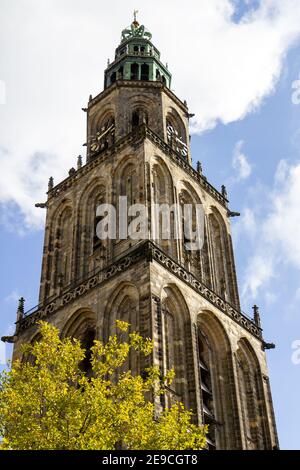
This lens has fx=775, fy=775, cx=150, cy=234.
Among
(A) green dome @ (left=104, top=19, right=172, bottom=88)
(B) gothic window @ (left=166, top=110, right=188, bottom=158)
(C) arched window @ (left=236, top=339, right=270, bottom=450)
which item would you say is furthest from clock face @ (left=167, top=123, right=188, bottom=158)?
(C) arched window @ (left=236, top=339, right=270, bottom=450)

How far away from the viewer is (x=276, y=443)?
3077 cm

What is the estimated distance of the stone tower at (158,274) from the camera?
28.6 meters

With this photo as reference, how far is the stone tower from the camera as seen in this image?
2858 cm

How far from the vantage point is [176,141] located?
134ft

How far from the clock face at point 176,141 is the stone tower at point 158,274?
0.25 feet

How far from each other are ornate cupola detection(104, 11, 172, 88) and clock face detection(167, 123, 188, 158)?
10.2ft

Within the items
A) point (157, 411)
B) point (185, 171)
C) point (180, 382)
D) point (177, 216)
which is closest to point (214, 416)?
point (180, 382)

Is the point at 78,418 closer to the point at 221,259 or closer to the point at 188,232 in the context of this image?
the point at 188,232

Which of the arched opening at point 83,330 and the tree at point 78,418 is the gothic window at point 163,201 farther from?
the tree at point 78,418

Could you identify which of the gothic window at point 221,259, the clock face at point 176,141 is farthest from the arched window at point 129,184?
the clock face at point 176,141

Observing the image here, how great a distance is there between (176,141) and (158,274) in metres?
13.5

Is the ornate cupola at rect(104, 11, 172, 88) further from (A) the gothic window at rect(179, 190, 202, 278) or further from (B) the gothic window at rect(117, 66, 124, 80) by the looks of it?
(A) the gothic window at rect(179, 190, 202, 278)

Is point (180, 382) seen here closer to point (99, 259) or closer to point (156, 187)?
point (99, 259)

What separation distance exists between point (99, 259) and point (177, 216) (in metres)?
4.04
